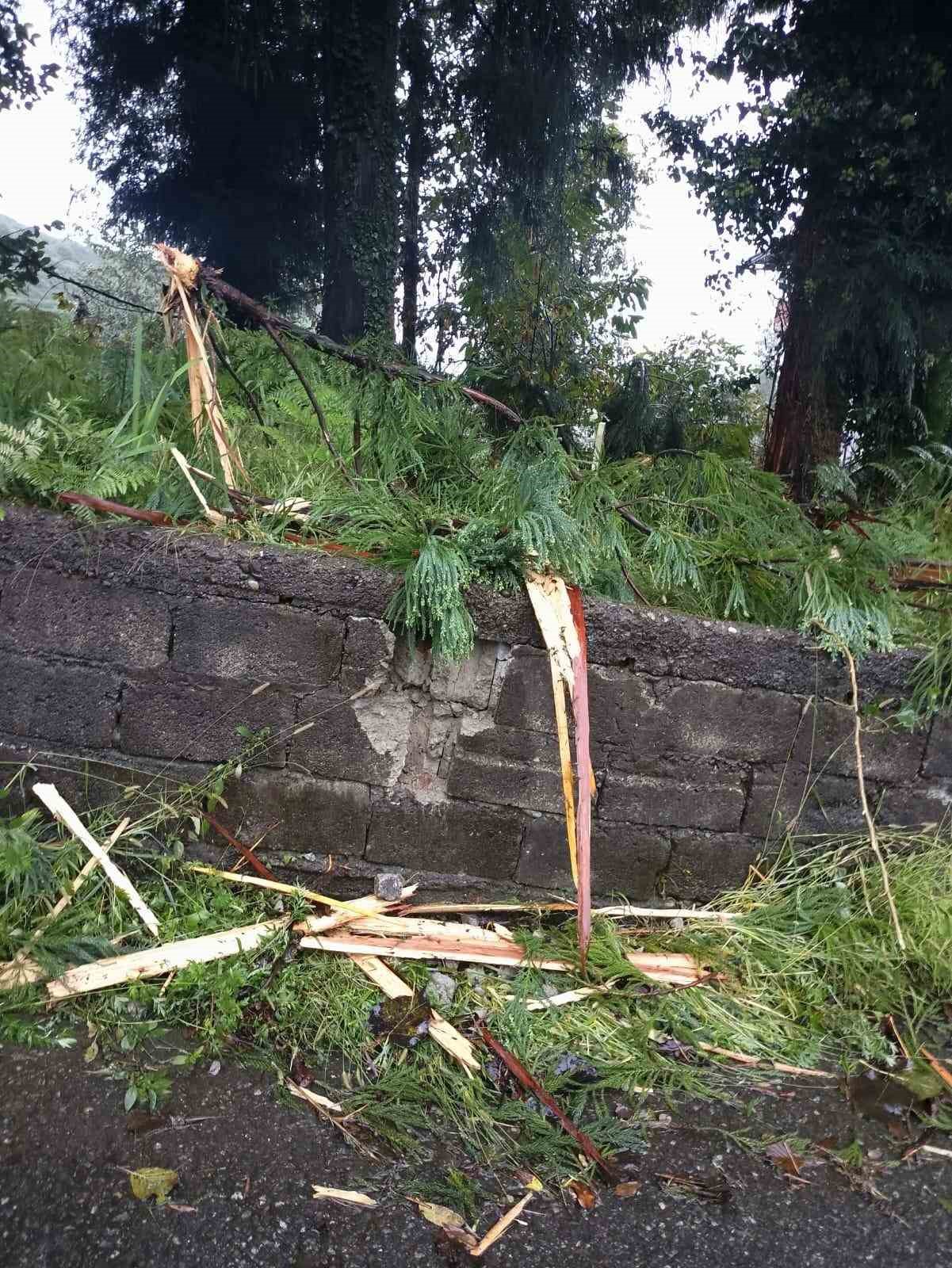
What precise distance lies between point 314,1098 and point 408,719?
3.35 ft

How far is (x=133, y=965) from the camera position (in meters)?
2.19

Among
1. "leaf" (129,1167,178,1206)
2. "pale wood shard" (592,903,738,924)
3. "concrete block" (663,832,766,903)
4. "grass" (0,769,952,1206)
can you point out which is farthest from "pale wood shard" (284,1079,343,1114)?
"concrete block" (663,832,766,903)

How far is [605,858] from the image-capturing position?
2.66 meters

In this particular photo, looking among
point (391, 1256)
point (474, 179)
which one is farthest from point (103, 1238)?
point (474, 179)

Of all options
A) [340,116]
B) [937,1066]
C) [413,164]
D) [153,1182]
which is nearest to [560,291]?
[413,164]

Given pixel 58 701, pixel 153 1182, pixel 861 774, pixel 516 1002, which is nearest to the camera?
pixel 153 1182

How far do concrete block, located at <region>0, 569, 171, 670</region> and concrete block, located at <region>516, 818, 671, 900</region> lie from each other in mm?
1242

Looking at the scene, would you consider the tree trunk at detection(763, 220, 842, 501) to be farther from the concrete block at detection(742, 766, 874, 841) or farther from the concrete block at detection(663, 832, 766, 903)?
the concrete block at detection(663, 832, 766, 903)

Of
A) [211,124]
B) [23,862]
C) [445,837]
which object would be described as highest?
[211,124]

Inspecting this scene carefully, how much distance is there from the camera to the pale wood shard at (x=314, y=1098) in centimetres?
195

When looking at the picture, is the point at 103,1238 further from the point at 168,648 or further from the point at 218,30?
the point at 218,30

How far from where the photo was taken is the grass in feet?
6.57

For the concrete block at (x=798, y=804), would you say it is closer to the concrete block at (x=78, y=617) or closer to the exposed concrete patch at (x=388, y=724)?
the exposed concrete patch at (x=388, y=724)

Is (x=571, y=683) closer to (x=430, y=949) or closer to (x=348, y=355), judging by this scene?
(x=430, y=949)
